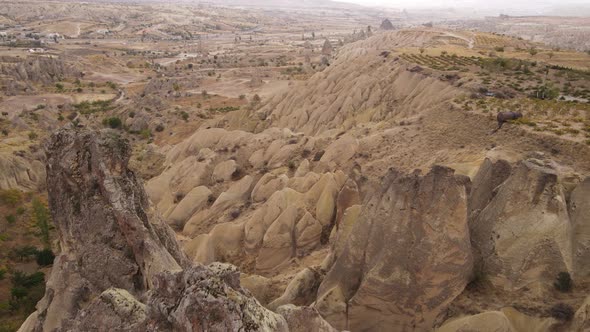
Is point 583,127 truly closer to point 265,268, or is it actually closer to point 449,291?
point 449,291

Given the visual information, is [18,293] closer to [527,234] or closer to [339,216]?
[339,216]

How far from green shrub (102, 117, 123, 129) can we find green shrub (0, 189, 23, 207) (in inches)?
920

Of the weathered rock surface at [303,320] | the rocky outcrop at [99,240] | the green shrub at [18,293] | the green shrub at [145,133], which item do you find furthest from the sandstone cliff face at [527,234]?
the green shrub at [145,133]

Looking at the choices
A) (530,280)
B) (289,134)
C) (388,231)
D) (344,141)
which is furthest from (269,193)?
(530,280)

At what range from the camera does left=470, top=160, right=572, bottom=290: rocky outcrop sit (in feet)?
41.5

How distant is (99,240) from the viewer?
527 inches

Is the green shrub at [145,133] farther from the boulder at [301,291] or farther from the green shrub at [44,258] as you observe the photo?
the boulder at [301,291]

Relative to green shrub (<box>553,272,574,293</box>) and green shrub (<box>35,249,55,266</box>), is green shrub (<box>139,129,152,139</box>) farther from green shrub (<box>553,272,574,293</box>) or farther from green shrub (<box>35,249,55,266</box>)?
green shrub (<box>553,272,574,293</box>)

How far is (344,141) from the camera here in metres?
29.0

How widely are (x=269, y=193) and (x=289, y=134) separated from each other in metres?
10.4

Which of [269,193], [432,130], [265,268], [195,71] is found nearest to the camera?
[265,268]

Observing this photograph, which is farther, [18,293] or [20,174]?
[20,174]

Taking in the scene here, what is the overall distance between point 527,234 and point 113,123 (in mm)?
58421

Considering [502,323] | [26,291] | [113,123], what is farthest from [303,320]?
[113,123]
